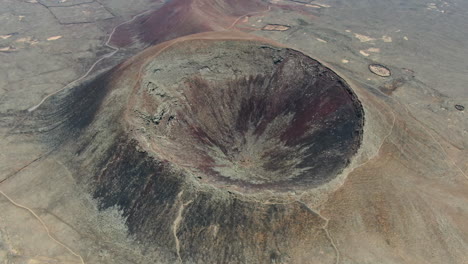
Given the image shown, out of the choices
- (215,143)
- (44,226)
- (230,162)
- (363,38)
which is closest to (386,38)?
(363,38)

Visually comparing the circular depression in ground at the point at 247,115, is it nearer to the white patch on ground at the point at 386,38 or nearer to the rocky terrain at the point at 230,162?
the rocky terrain at the point at 230,162

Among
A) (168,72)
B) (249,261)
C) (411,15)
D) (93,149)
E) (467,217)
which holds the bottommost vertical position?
(411,15)

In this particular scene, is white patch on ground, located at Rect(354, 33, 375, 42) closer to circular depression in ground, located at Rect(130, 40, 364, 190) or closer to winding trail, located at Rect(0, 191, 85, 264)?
circular depression in ground, located at Rect(130, 40, 364, 190)

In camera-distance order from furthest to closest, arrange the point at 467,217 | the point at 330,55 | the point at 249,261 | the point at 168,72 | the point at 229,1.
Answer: the point at 229,1 < the point at 330,55 < the point at 168,72 < the point at 467,217 < the point at 249,261

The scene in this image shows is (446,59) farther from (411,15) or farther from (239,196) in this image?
(239,196)

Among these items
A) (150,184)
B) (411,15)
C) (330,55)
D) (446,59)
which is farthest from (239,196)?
(411,15)

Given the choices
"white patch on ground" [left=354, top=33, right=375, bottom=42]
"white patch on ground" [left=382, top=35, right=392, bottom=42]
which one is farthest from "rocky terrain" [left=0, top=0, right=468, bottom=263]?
"white patch on ground" [left=382, top=35, right=392, bottom=42]
